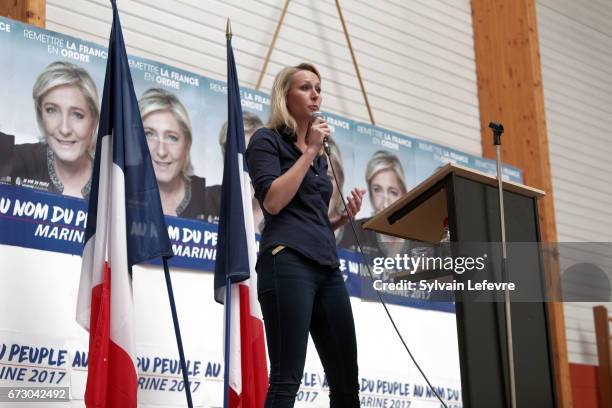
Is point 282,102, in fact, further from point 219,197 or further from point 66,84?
point 219,197

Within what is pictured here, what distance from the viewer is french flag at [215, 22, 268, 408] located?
125 inches

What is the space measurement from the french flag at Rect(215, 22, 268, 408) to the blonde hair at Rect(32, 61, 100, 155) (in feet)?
2.10

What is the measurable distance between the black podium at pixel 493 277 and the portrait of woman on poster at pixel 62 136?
1.46 metres

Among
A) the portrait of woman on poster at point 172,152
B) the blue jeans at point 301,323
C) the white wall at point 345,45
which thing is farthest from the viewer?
the white wall at point 345,45

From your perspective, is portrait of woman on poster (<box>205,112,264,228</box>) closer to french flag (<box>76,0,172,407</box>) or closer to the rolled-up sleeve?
french flag (<box>76,0,172,407</box>)

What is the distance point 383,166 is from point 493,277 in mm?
2483

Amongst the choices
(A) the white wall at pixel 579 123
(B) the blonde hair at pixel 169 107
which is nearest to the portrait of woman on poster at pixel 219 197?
(B) the blonde hair at pixel 169 107

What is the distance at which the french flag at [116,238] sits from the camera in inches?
114

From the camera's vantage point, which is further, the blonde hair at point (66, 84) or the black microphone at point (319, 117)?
the blonde hair at point (66, 84)

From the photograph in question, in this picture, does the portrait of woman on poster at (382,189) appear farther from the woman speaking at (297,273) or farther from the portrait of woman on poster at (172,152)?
the woman speaking at (297,273)

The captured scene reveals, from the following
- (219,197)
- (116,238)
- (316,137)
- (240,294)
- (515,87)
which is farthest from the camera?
(515,87)

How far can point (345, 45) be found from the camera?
504 cm

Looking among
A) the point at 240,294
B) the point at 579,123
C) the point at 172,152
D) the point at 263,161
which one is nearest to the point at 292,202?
the point at 263,161

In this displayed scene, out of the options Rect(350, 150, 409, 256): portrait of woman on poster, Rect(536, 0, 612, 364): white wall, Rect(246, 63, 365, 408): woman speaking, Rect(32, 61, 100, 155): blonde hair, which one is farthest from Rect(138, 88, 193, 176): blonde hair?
Rect(536, 0, 612, 364): white wall
